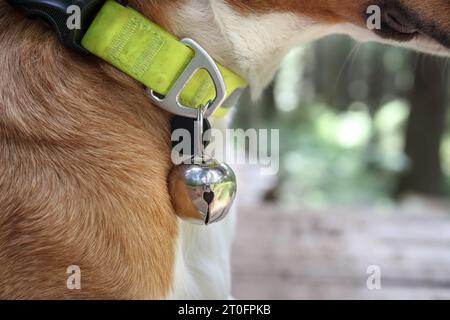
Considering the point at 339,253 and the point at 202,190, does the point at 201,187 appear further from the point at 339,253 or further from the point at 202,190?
the point at 339,253

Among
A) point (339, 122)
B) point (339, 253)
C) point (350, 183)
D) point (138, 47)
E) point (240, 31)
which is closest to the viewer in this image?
point (138, 47)

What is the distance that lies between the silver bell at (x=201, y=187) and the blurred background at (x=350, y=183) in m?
0.45

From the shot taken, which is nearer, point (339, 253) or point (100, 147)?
point (100, 147)

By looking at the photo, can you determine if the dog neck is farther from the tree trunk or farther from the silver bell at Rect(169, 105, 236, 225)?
the tree trunk

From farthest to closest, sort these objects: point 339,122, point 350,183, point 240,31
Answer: point 339,122, point 350,183, point 240,31

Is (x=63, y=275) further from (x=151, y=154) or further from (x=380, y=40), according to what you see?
(x=380, y=40)

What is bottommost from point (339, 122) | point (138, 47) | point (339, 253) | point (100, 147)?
point (339, 253)

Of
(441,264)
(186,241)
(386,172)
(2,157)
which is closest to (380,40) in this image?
(186,241)

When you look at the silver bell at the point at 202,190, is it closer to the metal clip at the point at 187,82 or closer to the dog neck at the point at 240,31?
the metal clip at the point at 187,82

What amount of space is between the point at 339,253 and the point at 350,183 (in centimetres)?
396

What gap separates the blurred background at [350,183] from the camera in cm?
168

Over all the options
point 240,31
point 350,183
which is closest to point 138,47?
point 240,31

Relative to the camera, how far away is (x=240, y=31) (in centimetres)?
104
